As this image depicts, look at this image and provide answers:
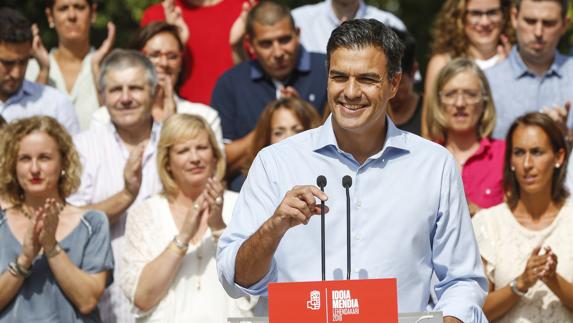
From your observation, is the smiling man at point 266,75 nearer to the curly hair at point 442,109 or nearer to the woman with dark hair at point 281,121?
the woman with dark hair at point 281,121

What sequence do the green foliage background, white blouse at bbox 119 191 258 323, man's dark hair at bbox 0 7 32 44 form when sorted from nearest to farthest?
white blouse at bbox 119 191 258 323, man's dark hair at bbox 0 7 32 44, the green foliage background

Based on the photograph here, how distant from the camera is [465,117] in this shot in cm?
799

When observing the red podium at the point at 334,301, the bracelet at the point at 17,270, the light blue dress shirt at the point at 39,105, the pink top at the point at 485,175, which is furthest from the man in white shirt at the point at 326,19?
the red podium at the point at 334,301

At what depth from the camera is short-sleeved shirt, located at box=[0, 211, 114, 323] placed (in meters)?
6.87

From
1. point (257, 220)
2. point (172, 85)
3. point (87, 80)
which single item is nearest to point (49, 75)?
point (87, 80)

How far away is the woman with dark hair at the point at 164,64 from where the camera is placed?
8539 mm

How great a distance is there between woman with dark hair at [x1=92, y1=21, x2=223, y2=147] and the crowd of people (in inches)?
0.6

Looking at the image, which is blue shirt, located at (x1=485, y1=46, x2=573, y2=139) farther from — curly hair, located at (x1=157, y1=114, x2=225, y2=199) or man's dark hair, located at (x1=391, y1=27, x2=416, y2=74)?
curly hair, located at (x1=157, y1=114, x2=225, y2=199)

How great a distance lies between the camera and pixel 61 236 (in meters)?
7.06

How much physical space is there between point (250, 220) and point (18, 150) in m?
3.00

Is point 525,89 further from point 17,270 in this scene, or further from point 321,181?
point 321,181

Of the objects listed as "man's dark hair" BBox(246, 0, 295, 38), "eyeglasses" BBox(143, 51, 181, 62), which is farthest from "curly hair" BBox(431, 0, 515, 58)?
"eyeglasses" BBox(143, 51, 181, 62)

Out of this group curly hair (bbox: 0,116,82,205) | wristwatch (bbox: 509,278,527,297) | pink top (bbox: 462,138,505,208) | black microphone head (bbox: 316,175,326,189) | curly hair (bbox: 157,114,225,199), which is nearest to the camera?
black microphone head (bbox: 316,175,326,189)

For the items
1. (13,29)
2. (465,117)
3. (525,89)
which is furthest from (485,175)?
(13,29)
